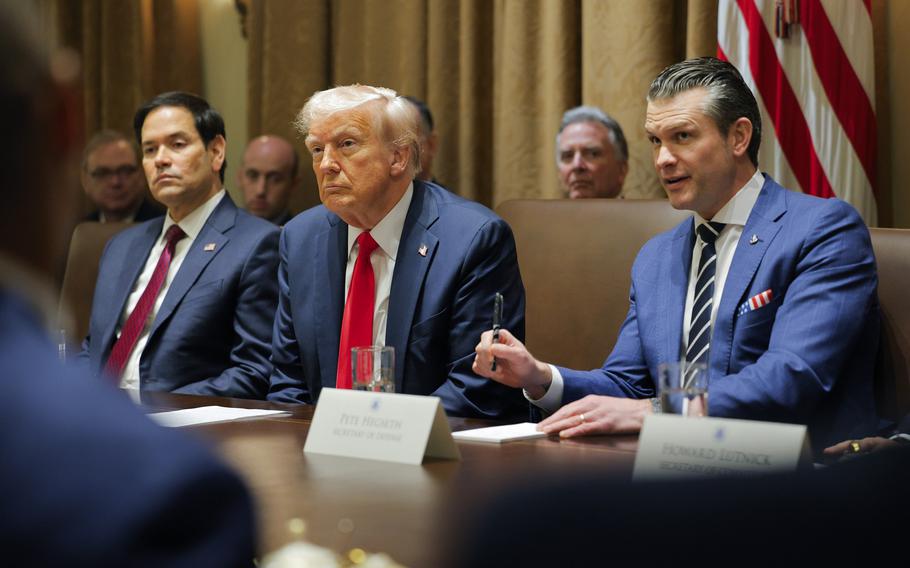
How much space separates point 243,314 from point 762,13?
6.87 ft

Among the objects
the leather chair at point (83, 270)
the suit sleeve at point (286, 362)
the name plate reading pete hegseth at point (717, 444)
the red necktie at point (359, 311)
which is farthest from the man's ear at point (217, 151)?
the name plate reading pete hegseth at point (717, 444)

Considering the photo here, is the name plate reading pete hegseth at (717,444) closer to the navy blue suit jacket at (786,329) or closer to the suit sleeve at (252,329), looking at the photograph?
the navy blue suit jacket at (786,329)

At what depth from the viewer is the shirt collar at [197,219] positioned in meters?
4.11

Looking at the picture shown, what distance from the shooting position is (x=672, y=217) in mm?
3648

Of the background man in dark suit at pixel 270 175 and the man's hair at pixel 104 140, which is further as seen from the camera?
the man's hair at pixel 104 140

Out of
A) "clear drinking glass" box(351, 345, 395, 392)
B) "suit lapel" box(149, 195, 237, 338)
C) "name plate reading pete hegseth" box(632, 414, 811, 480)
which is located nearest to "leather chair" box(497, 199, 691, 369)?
"suit lapel" box(149, 195, 237, 338)

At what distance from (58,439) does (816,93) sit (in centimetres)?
385

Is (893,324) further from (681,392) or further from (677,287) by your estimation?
(681,392)

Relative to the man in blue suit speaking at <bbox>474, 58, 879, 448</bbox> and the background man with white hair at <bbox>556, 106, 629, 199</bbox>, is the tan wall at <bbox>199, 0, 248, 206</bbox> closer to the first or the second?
the background man with white hair at <bbox>556, 106, 629, 199</bbox>

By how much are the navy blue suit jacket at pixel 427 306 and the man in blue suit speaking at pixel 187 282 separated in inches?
14.7

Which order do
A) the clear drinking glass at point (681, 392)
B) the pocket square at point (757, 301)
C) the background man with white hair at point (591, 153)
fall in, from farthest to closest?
the background man with white hair at point (591, 153) < the pocket square at point (757, 301) < the clear drinking glass at point (681, 392)

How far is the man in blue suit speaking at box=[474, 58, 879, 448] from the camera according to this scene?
2.60 metres

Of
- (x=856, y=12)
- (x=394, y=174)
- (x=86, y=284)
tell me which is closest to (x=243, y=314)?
(x=394, y=174)

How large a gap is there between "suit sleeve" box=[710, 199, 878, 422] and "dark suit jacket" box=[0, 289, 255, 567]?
2.16 meters
